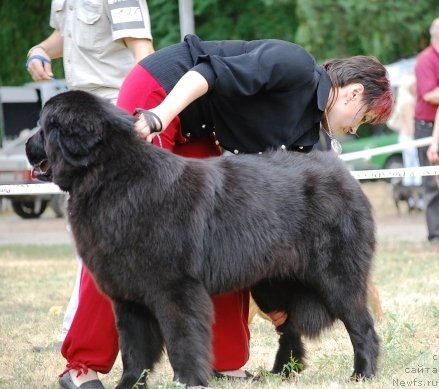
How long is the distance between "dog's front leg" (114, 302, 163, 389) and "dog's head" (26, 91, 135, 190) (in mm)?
622

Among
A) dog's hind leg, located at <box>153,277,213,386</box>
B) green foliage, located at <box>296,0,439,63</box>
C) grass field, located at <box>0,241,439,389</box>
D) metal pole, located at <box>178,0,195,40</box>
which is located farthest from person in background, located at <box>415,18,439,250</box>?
dog's hind leg, located at <box>153,277,213,386</box>

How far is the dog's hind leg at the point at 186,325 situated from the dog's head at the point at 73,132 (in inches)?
23.2

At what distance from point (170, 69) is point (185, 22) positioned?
22.0 feet

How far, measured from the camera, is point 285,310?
481 cm

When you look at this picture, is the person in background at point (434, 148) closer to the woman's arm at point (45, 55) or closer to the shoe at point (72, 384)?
the woman's arm at point (45, 55)

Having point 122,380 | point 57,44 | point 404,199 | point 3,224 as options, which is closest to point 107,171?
point 122,380

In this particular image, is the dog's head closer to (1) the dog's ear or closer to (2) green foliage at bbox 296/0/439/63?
(1) the dog's ear

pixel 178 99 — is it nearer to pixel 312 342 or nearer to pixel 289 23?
pixel 312 342

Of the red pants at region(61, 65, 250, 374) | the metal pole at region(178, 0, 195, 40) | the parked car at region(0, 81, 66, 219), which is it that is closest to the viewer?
the red pants at region(61, 65, 250, 374)

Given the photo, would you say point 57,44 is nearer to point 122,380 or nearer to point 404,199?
point 122,380

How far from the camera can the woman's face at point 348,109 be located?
4645 millimetres

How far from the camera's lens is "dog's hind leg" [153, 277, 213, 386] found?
12.9 feet

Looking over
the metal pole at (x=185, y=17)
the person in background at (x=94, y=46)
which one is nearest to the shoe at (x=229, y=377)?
the person in background at (x=94, y=46)

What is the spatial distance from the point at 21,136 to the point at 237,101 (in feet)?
51.7
